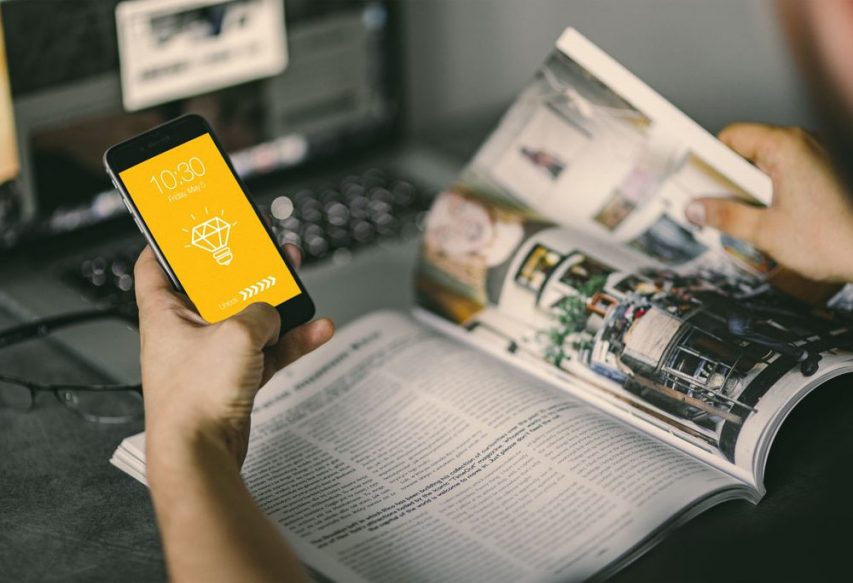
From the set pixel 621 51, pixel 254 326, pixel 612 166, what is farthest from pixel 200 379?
pixel 621 51

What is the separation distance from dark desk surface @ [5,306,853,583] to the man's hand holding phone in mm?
80

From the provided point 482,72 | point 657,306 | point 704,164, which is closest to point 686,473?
point 657,306

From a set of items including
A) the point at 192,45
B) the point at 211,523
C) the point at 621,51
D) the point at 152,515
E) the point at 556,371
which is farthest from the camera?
the point at 621,51

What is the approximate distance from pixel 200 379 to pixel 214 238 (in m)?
0.14

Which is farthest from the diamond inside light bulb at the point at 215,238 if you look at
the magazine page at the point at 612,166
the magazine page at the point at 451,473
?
the magazine page at the point at 612,166

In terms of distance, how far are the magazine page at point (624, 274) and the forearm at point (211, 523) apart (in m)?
0.28

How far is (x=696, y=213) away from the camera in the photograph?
76 cm

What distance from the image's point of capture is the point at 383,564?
552 millimetres

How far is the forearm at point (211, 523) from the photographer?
489mm

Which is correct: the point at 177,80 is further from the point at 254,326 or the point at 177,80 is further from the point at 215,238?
the point at 254,326

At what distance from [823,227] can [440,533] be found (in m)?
0.37

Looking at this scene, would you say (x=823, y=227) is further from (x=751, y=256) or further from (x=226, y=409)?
(x=226, y=409)

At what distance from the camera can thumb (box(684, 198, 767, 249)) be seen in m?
0.73

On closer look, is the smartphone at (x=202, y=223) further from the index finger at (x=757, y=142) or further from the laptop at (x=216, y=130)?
the index finger at (x=757, y=142)
